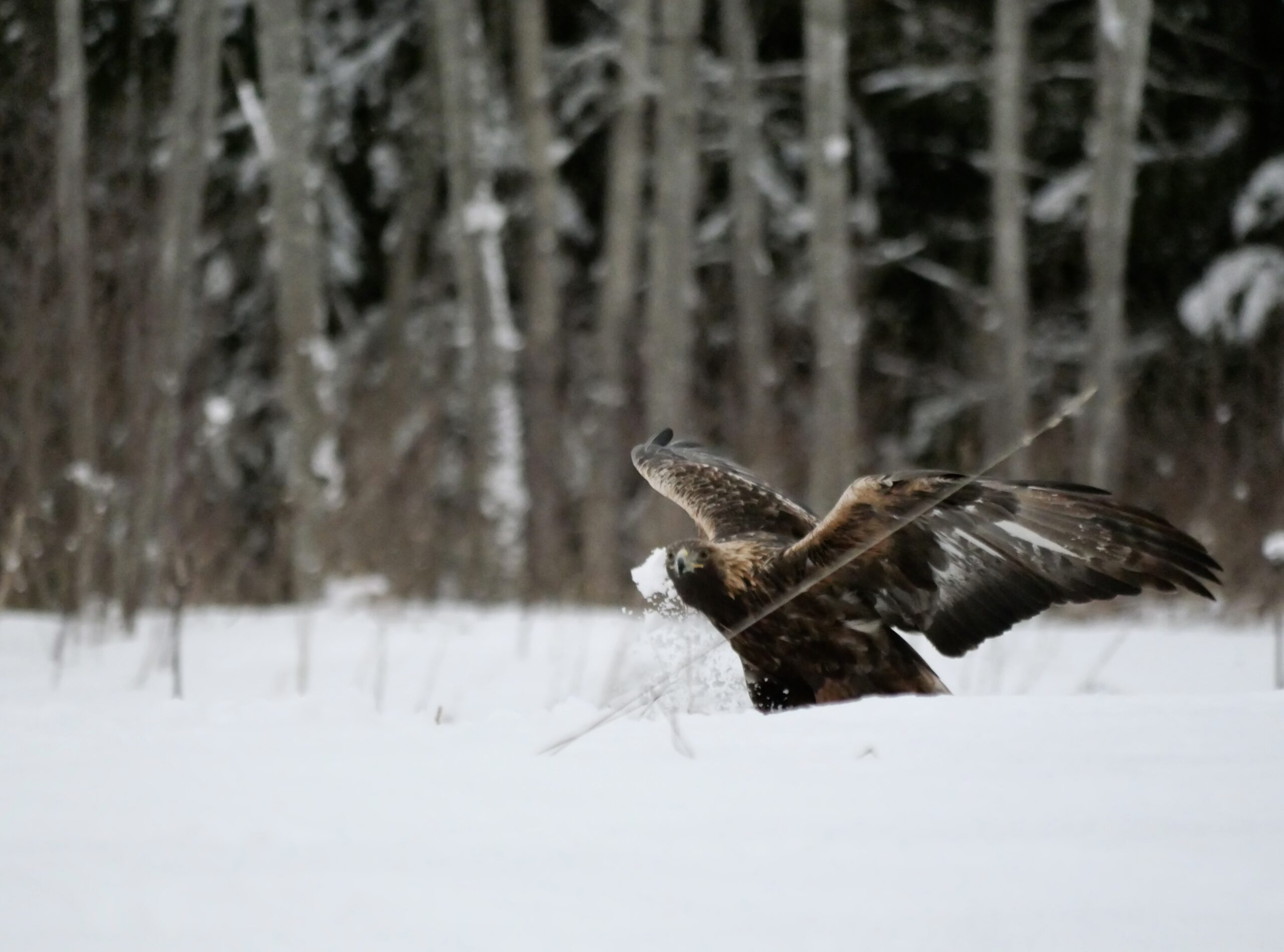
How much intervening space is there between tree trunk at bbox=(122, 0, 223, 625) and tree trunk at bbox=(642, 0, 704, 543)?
339 cm

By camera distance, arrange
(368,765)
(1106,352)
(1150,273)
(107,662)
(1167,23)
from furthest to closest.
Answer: (1150,273)
(1167,23)
(1106,352)
(107,662)
(368,765)

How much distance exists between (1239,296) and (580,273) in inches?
299

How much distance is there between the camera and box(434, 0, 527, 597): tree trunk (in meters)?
11.1

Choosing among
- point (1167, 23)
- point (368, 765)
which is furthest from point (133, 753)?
point (1167, 23)

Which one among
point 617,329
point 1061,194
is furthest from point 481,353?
point 1061,194

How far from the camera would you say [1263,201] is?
47.2ft

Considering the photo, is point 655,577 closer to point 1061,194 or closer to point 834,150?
point 834,150

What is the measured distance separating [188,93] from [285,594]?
3813 mm

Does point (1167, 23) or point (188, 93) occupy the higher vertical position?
point (1167, 23)

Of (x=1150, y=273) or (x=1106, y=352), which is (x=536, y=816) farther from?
(x=1150, y=273)

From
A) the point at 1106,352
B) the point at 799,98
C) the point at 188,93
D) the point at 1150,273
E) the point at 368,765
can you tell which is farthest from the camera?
the point at 799,98

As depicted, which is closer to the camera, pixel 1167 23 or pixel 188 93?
pixel 188 93

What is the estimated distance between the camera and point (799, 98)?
1750 centimetres

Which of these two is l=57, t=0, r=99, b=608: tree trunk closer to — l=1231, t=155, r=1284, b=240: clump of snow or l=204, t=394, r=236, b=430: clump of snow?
l=204, t=394, r=236, b=430: clump of snow
